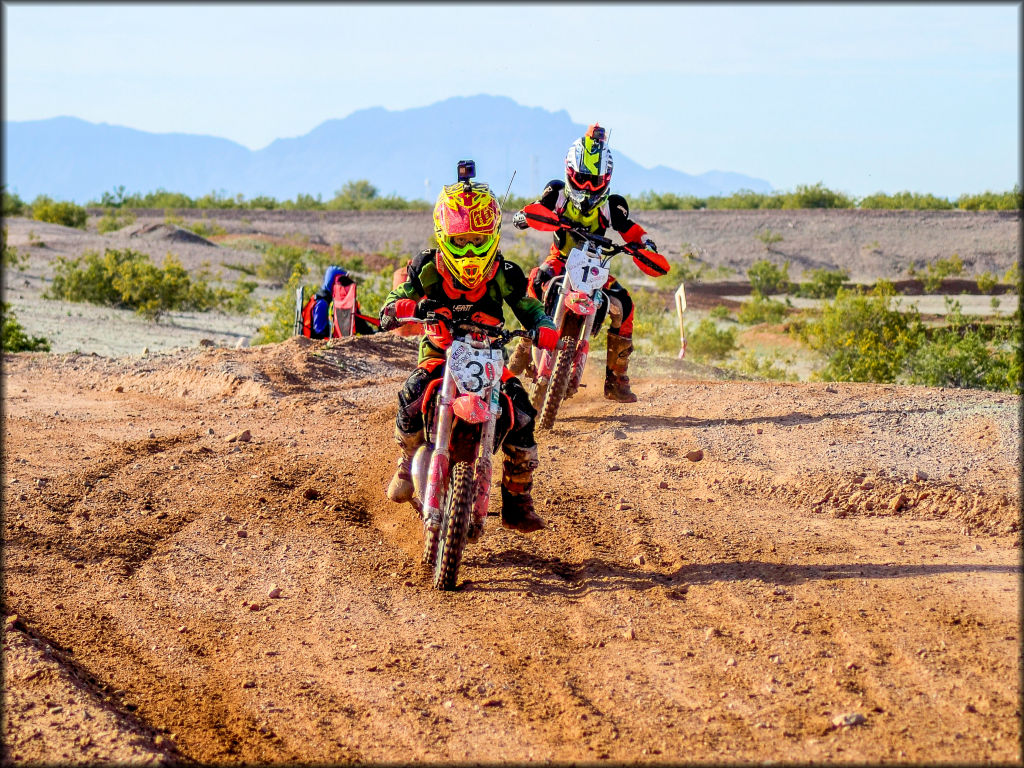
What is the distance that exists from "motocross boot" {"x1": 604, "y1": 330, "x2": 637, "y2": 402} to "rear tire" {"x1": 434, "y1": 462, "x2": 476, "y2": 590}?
15.5 feet

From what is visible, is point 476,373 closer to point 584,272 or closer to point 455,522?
point 455,522

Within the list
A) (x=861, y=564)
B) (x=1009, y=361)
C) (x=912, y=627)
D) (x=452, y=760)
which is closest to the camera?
(x=452, y=760)

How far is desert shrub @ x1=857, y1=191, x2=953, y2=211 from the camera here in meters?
44.6

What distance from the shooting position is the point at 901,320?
15.5m

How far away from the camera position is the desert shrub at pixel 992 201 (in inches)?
1649

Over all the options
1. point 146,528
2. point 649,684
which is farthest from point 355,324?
point 649,684

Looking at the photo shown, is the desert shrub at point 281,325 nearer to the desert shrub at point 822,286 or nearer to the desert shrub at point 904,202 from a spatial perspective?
the desert shrub at point 822,286

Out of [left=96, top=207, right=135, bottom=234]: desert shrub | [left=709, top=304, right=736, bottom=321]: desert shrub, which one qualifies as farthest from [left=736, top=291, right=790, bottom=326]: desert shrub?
[left=96, top=207, right=135, bottom=234]: desert shrub

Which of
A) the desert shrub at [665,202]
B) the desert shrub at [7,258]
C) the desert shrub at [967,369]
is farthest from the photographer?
the desert shrub at [665,202]

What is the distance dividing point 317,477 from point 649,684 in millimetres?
4122

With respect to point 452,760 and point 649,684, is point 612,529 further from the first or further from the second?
point 452,760

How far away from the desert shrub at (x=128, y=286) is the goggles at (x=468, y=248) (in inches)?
557

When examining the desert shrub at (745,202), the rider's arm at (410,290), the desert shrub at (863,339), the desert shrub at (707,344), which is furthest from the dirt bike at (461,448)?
the desert shrub at (745,202)

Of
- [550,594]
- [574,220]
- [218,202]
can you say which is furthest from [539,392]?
[218,202]
